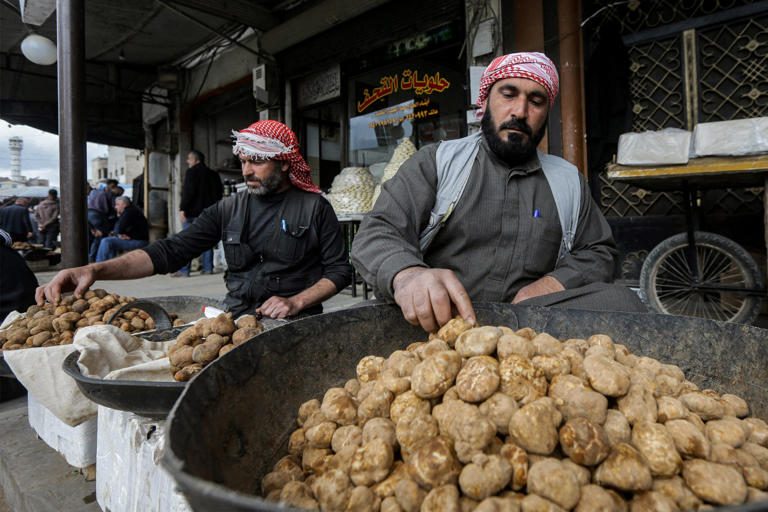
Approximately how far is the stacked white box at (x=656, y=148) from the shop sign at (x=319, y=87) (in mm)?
4447

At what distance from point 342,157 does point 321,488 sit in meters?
6.46

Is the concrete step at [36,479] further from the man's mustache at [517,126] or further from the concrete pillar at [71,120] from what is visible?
the man's mustache at [517,126]

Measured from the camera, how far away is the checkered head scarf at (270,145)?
2646mm

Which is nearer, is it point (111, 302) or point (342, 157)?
point (111, 302)

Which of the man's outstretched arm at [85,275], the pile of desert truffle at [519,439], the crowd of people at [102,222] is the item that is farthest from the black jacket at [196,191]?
the pile of desert truffle at [519,439]

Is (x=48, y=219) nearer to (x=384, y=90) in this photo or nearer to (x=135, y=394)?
(x=384, y=90)

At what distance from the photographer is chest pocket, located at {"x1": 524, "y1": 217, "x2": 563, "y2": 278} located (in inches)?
75.0

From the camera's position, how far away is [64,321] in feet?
6.51

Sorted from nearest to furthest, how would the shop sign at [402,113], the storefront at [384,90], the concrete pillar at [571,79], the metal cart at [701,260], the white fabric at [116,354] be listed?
the white fabric at [116,354] → the metal cart at [701,260] → the concrete pillar at [571,79] → the storefront at [384,90] → the shop sign at [402,113]

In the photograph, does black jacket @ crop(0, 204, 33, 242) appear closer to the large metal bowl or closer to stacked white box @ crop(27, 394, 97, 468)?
stacked white box @ crop(27, 394, 97, 468)

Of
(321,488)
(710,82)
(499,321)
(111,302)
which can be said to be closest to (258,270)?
(111,302)

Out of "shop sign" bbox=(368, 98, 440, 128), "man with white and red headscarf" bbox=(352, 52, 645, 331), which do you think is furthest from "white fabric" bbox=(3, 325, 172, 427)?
"shop sign" bbox=(368, 98, 440, 128)

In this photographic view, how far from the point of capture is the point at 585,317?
138 centimetres

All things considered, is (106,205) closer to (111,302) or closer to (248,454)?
(111,302)
